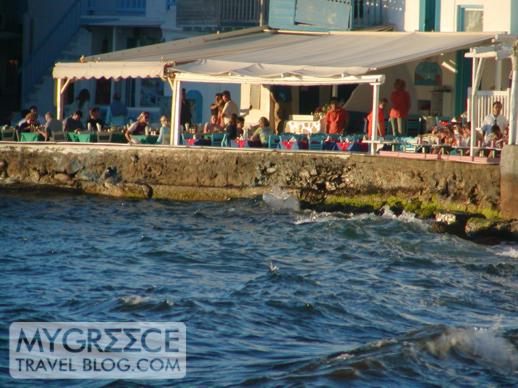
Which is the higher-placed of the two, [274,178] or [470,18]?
[470,18]

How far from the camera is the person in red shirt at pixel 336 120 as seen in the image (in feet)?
89.6

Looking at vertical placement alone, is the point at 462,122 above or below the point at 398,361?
above

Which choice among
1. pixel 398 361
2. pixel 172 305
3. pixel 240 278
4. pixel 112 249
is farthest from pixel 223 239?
pixel 398 361

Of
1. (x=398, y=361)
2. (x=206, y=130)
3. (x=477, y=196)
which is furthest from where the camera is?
(x=206, y=130)

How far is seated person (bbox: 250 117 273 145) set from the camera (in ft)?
87.8

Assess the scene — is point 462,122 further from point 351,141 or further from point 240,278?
point 240,278

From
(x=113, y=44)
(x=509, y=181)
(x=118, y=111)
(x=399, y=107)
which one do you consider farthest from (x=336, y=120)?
(x=113, y=44)

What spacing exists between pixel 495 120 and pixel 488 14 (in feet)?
18.0

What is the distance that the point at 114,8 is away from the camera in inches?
1515

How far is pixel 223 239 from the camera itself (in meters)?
21.8

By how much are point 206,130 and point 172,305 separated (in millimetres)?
12650

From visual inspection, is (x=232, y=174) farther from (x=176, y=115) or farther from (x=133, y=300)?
(x=133, y=300)

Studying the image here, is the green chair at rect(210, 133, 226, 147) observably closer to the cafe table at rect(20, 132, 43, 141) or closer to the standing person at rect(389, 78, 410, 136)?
the standing person at rect(389, 78, 410, 136)

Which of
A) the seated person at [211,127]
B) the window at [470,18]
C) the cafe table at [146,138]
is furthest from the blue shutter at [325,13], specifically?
the cafe table at [146,138]
